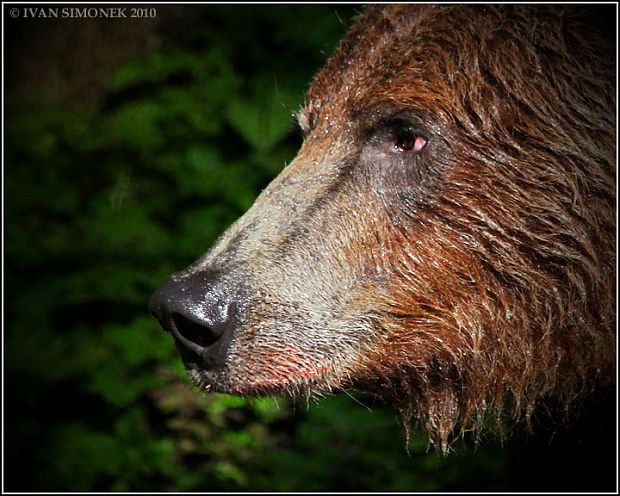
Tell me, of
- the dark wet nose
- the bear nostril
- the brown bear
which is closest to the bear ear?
the brown bear

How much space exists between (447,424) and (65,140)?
13.8 ft

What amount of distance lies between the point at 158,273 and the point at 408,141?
8.53 ft

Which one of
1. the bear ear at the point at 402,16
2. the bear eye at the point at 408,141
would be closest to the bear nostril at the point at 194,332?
the bear eye at the point at 408,141

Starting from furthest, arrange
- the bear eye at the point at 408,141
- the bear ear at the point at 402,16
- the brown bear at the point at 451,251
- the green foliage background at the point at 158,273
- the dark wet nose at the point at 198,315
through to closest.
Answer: the green foliage background at the point at 158,273, the bear ear at the point at 402,16, the bear eye at the point at 408,141, the brown bear at the point at 451,251, the dark wet nose at the point at 198,315

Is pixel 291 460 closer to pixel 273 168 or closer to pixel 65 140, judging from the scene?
pixel 273 168

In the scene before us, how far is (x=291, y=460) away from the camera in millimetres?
4301

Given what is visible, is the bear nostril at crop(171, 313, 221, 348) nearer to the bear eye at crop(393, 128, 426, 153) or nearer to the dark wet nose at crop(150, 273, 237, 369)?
the dark wet nose at crop(150, 273, 237, 369)

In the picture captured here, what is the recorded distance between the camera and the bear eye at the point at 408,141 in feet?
8.87

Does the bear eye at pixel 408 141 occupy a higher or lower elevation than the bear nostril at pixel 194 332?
higher

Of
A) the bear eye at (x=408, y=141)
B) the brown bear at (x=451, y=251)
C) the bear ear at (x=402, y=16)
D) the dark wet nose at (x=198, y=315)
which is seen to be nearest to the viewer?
the dark wet nose at (x=198, y=315)

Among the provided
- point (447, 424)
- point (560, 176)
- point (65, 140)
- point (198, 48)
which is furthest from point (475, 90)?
point (65, 140)

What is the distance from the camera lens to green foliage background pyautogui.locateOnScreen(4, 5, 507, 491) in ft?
14.2

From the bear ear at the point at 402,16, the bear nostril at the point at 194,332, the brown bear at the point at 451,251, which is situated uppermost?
the bear ear at the point at 402,16

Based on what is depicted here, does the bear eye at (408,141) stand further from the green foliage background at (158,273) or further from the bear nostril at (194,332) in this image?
the green foliage background at (158,273)
